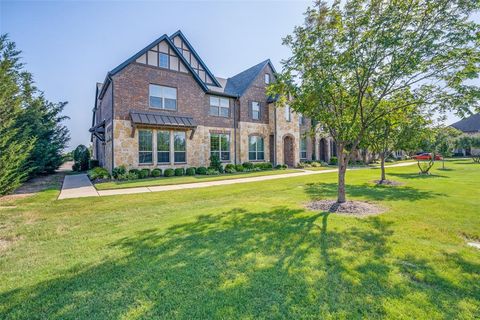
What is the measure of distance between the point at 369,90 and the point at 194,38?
16.6 metres

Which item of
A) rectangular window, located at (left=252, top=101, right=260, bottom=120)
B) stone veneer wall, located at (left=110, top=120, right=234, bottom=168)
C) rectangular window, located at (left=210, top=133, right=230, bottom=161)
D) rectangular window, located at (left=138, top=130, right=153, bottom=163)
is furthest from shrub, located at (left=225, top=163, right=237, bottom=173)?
rectangular window, located at (left=138, top=130, right=153, bottom=163)

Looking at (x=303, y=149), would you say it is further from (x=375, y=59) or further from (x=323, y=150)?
(x=375, y=59)

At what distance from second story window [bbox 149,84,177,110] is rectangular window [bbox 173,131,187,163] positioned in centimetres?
202

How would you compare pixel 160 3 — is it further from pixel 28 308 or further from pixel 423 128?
pixel 423 128

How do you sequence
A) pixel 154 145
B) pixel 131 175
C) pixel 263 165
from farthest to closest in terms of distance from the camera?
pixel 263 165, pixel 154 145, pixel 131 175

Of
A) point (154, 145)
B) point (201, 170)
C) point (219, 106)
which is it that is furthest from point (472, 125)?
point (154, 145)

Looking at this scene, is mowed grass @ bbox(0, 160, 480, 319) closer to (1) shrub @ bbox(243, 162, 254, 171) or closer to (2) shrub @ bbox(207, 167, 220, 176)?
(2) shrub @ bbox(207, 167, 220, 176)

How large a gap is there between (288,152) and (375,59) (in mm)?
17587

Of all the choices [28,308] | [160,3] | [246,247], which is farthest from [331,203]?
[160,3]

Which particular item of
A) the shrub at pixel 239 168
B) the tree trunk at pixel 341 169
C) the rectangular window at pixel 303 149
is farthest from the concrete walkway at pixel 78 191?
the rectangular window at pixel 303 149

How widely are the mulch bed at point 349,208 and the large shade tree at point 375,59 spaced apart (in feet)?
1.29

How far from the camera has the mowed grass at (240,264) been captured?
2.64 m

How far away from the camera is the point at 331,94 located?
6.89 m

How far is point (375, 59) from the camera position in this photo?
6.09m
